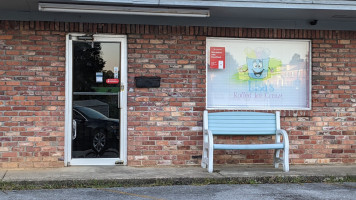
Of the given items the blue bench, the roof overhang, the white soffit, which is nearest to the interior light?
the roof overhang

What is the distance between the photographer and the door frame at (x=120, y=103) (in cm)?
707

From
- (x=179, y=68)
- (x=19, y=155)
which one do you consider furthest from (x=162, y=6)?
(x=19, y=155)

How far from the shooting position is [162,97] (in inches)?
288

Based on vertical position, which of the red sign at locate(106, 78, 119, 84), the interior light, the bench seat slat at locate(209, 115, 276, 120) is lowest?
the bench seat slat at locate(209, 115, 276, 120)

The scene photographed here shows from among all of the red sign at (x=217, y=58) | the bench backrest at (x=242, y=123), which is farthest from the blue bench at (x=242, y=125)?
the red sign at (x=217, y=58)

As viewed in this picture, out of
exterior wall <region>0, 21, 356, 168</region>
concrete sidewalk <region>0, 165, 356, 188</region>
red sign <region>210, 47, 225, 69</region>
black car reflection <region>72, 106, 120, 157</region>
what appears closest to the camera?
concrete sidewalk <region>0, 165, 356, 188</region>

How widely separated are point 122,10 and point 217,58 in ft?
6.27

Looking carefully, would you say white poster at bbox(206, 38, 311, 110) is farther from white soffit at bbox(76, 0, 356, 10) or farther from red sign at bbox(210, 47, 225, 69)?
white soffit at bbox(76, 0, 356, 10)

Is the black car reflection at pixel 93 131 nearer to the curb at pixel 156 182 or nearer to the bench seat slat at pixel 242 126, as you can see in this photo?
the curb at pixel 156 182

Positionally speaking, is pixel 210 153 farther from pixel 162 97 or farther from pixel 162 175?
pixel 162 97

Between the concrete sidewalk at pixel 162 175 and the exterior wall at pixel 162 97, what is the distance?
37cm

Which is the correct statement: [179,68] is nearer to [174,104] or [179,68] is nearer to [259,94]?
[174,104]

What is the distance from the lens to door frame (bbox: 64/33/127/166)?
7.07 metres

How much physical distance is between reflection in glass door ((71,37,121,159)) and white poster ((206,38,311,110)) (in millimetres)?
1645
